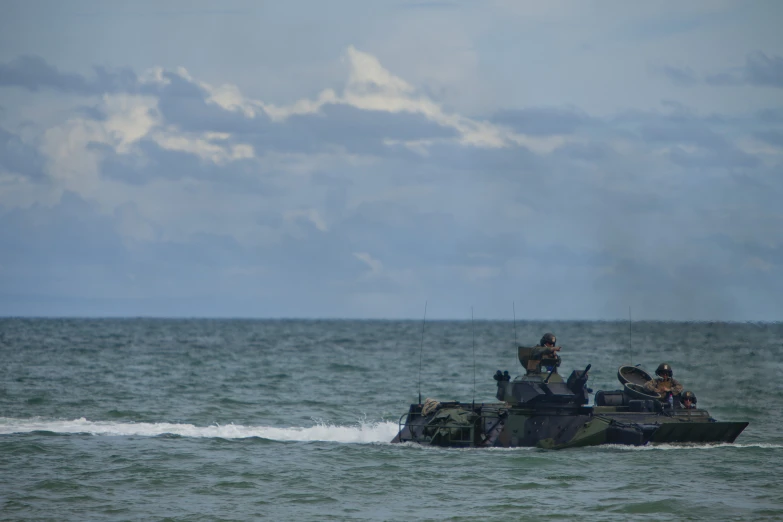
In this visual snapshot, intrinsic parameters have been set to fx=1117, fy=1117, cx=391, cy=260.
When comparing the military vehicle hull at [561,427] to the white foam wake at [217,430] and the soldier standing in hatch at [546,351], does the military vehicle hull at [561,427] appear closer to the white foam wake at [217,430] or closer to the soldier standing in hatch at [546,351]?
the soldier standing in hatch at [546,351]

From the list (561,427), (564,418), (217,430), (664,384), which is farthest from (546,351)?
(217,430)

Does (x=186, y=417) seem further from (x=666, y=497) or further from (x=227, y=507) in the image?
(x=666, y=497)

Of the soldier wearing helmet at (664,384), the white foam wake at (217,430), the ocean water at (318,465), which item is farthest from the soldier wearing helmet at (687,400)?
the white foam wake at (217,430)

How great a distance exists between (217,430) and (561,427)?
12.5 meters

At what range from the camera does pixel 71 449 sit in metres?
32.6

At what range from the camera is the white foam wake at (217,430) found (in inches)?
1431

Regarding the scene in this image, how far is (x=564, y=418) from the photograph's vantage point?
31.3 m

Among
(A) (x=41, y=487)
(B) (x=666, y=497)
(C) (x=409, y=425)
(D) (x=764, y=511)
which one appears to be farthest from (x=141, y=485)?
(D) (x=764, y=511)

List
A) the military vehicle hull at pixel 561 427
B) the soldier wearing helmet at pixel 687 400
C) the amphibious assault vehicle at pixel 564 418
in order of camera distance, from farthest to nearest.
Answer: the soldier wearing helmet at pixel 687 400, the amphibious assault vehicle at pixel 564 418, the military vehicle hull at pixel 561 427

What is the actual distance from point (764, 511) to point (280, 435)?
56.7 feet

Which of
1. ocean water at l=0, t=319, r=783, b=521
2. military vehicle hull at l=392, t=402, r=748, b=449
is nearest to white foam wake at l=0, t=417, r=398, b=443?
ocean water at l=0, t=319, r=783, b=521

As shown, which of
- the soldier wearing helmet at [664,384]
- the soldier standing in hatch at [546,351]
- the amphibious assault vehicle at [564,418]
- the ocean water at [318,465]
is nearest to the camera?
the ocean water at [318,465]

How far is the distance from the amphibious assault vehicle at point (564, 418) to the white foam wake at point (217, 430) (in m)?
3.89

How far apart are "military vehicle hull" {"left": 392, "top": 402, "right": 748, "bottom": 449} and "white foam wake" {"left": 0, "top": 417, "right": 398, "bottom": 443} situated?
3.53 meters
